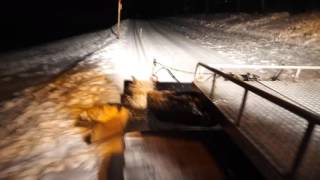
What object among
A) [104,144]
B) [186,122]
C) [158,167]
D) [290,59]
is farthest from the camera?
[290,59]

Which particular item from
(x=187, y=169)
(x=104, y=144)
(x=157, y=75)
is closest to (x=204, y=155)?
(x=187, y=169)

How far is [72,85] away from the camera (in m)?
11.0

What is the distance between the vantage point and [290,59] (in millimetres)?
15453

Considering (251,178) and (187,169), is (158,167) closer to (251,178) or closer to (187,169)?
(187,169)

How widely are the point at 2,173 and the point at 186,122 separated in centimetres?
436

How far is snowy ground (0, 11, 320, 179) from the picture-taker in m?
6.40

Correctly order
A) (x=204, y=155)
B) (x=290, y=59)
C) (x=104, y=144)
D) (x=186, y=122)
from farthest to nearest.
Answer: (x=290, y=59) → (x=186, y=122) → (x=104, y=144) → (x=204, y=155)

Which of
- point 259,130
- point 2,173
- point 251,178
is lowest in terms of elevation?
point 2,173

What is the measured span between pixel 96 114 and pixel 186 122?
2.81m

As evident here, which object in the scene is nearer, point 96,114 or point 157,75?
point 96,114

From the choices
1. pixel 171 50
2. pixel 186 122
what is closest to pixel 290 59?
pixel 171 50

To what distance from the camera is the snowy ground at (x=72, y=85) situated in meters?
6.40

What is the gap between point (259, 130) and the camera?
5.51m

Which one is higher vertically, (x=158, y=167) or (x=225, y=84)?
(x=225, y=84)
